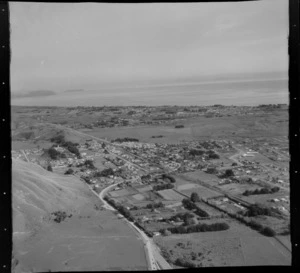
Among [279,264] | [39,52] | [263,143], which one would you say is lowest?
[279,264]

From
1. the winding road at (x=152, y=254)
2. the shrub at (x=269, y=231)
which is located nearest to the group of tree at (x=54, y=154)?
the winding road at (x=152, y=254)

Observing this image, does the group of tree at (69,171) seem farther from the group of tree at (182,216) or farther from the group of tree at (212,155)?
the group of tree at (212,155)

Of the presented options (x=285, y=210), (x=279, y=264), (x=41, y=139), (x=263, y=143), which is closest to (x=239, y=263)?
(x=279, y=264)

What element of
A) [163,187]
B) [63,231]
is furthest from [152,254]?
[63,231]

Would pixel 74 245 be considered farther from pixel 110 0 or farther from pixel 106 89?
pixel 110 0

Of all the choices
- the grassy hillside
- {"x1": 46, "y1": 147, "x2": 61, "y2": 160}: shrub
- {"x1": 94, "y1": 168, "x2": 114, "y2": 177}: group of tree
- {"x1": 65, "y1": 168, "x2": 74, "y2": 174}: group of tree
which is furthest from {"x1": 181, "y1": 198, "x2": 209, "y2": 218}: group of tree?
{"x1": 46, "y1": 147, "x2": 61, "y2": 160}: shrub
